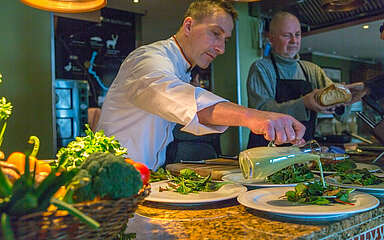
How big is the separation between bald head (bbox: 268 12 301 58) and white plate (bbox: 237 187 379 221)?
187 cm

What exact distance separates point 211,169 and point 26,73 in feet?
6.72

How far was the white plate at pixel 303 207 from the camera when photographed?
0.87 metres

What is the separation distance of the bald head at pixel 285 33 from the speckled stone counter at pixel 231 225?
1.95 meters

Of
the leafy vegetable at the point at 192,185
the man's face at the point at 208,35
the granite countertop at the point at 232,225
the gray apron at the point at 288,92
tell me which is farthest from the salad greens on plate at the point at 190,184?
the gray apron at the point at 288,92

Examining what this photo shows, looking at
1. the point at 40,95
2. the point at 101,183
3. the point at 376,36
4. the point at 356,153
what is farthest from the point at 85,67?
the point at 101,183

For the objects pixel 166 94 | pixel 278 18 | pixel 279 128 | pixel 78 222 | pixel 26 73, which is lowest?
pixel 78 222

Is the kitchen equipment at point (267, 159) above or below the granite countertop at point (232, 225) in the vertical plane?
above

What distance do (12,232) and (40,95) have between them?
2618 mm

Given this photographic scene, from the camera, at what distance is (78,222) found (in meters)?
0.62

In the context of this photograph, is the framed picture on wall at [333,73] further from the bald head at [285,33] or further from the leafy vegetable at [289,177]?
the leafy vegetable at [289,177]

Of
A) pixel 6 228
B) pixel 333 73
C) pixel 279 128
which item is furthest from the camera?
pixel 333 73

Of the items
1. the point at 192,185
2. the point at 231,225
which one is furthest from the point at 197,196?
the point at 231,225

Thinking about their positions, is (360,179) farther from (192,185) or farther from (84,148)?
(84,148)

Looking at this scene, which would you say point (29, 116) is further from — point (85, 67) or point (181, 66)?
point (181, 66)
